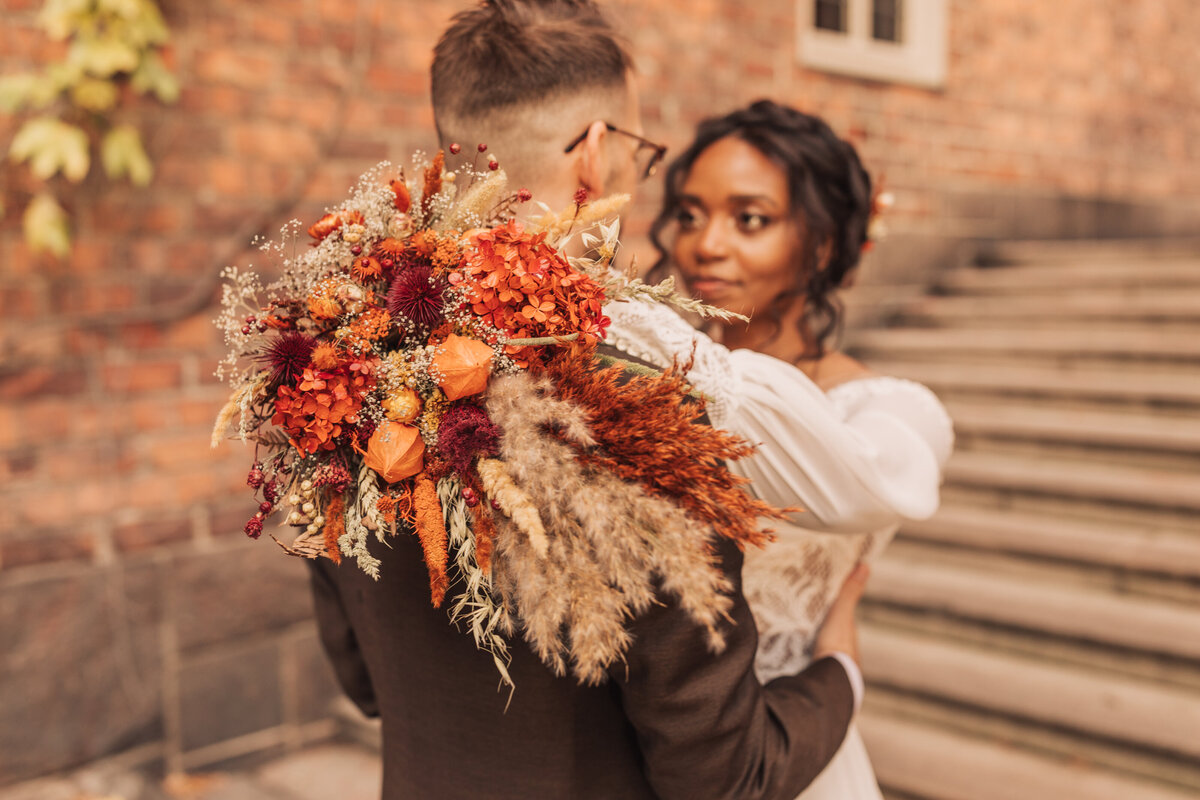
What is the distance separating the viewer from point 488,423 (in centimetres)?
94

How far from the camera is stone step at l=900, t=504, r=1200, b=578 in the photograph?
3354 millimetres

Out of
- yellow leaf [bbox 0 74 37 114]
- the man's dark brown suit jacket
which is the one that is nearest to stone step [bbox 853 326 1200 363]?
the man's dark brown suit jacket

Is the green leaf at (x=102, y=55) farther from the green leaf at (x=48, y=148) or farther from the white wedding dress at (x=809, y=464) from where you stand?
the white wedding dress at (x=809, y=464)

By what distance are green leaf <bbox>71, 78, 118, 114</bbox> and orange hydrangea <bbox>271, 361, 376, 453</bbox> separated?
2.46 metres

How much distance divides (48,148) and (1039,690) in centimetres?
360

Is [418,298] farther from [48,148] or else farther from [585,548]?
[48,148]

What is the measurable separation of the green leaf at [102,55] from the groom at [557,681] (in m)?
2.08

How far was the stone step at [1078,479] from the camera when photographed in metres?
3.61

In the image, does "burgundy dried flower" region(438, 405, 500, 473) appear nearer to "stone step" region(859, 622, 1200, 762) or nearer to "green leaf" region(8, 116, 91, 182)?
"green leaf" region(8, 116, 91, 182)

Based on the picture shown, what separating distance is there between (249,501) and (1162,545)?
3274mm

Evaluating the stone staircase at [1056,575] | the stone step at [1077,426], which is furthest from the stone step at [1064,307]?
the stone step at [1077,426]

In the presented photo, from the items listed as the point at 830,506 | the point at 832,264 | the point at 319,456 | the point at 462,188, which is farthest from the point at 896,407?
the point at 319,456

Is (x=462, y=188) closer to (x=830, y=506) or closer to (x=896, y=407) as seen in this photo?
(x=830, y=506)

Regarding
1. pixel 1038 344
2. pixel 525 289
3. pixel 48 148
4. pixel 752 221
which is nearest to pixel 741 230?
pixel 752 221
